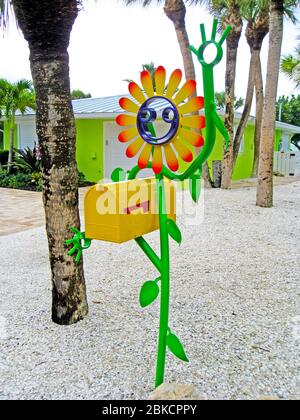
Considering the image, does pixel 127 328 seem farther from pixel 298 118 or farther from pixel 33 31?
pixel 298 118

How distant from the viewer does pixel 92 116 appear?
13.9 m

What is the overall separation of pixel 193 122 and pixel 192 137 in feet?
0.29

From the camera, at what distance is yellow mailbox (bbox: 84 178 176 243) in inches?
99.3

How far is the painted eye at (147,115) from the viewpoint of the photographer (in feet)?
7.57

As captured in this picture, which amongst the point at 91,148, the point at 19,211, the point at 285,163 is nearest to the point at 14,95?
the point at 91,148

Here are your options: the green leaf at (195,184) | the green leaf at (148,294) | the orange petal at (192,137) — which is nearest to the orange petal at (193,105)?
the orange petal at (192,137)

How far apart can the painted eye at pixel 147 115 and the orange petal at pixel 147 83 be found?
0.09 m

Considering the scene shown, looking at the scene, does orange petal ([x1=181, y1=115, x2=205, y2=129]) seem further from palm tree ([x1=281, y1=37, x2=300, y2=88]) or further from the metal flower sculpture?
palm tree ([x1=281, y1=37, x2=300, y2=88])

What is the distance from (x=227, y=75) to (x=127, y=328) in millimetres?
10441

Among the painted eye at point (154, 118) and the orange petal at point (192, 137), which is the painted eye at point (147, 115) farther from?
the orange petal at point (192, 137)

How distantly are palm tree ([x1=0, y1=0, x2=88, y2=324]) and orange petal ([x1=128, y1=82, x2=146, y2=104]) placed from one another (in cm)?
76

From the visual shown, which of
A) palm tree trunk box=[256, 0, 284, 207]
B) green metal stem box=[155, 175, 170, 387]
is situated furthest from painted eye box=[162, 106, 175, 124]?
palm tree trunk box=[256, 0, 284, 207]

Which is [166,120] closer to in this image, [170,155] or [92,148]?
[170,155]
